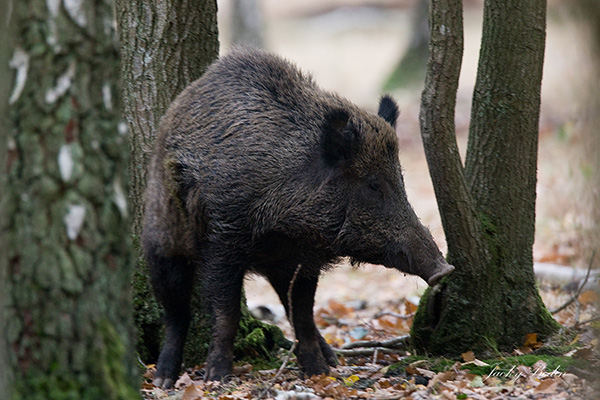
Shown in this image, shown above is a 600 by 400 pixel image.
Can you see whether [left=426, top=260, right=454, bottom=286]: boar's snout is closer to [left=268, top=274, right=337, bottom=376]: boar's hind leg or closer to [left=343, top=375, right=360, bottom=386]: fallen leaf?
[left=343, top=375, right=360, bottom=386]: fallen leaf

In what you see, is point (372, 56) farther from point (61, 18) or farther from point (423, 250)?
point (61, 18)

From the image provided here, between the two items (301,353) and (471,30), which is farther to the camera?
(471,30)

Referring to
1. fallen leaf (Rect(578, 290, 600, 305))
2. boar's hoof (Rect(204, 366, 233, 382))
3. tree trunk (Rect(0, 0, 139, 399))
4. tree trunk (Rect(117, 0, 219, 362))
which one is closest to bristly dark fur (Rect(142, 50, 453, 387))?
boar's hoof (Rect(204, 366, 233, 382))

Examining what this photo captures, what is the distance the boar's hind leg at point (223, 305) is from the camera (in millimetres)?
5121

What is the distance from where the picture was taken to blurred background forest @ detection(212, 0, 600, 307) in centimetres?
760

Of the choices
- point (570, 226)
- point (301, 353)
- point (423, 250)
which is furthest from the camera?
point (570, 226)

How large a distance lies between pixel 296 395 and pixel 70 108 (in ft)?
7.48

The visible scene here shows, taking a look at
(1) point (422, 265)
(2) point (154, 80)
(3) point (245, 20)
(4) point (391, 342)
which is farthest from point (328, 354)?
(3) point (245, 20)

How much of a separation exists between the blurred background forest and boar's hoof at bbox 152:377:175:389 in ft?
6.62

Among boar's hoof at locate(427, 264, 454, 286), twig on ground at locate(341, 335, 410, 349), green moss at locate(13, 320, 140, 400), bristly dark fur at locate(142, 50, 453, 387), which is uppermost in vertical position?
bristly dark fur at locate(142, 50, 453, 387)

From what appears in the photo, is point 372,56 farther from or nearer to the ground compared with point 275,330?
farther from the ground

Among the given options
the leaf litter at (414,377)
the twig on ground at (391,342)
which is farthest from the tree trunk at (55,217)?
the twig on ground at (391,342)

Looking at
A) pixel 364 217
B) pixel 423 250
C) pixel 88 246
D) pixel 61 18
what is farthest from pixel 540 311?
pixel 61 18

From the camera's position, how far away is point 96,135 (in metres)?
2.80
